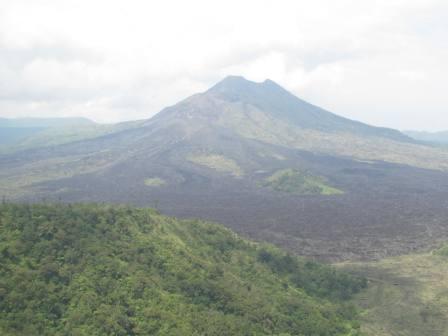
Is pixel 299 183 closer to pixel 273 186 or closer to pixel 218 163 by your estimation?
pixel 273 186

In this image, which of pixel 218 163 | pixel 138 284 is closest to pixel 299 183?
pixel 218 163

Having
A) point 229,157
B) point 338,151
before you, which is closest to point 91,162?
point 229,157

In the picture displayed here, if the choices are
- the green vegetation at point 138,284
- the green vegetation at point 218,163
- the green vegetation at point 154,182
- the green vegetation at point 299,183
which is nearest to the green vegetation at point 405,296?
the green vegetation at point 138,284

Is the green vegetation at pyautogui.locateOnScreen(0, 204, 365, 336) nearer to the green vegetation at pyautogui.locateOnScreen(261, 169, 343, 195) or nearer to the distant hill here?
the distant hill

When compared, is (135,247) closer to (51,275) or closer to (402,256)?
(51,275)

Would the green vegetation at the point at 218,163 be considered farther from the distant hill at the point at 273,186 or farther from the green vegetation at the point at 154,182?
the green vegetation at the point at 154,182

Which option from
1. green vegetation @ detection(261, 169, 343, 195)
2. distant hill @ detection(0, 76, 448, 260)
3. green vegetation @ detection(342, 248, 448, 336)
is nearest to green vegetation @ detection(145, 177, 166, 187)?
distant hill @ detection(0, 76, 448, 260)
